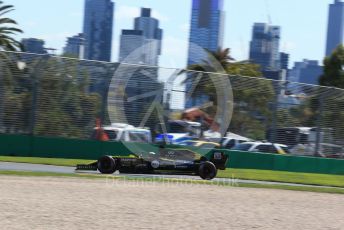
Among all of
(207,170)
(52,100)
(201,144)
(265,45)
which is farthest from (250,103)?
(265,45)

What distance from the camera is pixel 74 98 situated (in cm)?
2789

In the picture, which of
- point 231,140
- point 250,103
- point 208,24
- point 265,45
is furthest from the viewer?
point 265,45

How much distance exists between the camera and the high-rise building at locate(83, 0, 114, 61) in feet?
463

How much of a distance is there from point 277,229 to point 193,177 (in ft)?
28.9

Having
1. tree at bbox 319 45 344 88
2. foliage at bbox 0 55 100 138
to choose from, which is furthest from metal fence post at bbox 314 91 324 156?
tree at bbox 319 45 344 88

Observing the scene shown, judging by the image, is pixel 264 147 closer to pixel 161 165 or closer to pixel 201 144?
pixel 201 144

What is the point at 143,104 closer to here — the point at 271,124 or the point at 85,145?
the point at 85,145

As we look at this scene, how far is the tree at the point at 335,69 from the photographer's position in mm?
55625

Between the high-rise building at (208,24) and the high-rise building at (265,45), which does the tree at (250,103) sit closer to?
the high-rise building at (208,24)

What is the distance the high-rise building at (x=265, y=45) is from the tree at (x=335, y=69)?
73835 millimetres

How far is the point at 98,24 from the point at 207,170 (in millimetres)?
153806

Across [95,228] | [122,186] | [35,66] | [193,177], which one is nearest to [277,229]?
[95,228]

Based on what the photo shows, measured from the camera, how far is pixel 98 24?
168 m

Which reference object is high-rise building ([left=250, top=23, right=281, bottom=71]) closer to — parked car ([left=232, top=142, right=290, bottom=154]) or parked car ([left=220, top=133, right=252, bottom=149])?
parked car ([left=232, top=142, right=290, bottom=154])
